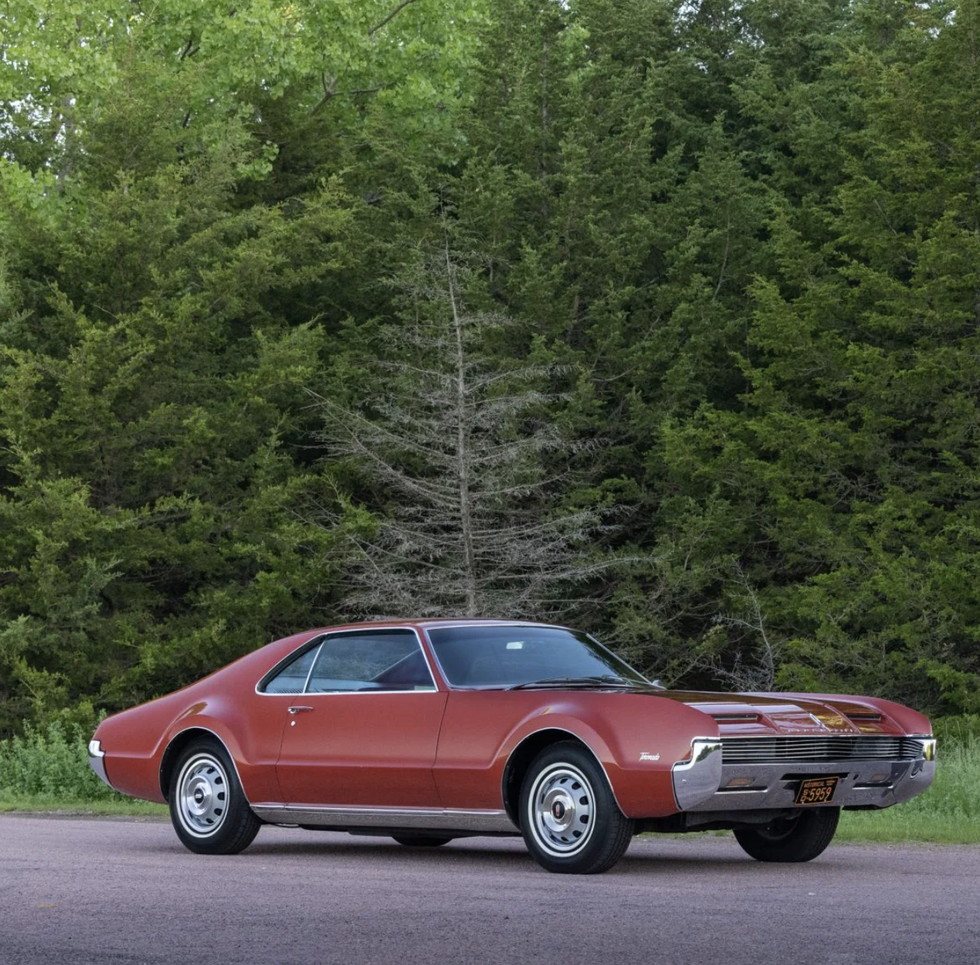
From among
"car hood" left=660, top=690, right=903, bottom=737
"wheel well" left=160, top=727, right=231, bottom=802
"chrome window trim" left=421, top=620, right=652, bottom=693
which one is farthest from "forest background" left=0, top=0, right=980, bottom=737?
"car hood" left=660, top=690, right=903, bottom=737

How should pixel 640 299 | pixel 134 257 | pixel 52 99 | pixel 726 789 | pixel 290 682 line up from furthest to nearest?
pixel 52 99 < pixel 640 299 < pixel 134 257 < pixel 290 682 < pixel 726 789

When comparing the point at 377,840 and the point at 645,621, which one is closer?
the point at 377,840

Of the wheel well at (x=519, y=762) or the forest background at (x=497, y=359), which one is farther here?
the forest background at (x=497, y=359)

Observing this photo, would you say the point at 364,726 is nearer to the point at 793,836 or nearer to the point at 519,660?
the point at 519,660

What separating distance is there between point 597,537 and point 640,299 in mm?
5334

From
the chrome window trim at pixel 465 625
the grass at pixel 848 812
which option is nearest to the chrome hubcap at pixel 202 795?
the chrome window trim at pixel 465 625

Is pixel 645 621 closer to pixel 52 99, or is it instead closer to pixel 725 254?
pixel 725 254

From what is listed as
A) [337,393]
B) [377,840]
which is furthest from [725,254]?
[377,840]

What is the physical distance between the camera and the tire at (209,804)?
10.9m

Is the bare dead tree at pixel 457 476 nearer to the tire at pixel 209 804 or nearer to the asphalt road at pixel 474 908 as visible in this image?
the tire at pixel 209 804

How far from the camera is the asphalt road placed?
656cm

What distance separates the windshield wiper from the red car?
24 mm

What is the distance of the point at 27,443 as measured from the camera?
31.0 m

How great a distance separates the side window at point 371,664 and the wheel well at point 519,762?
831 millimetres
